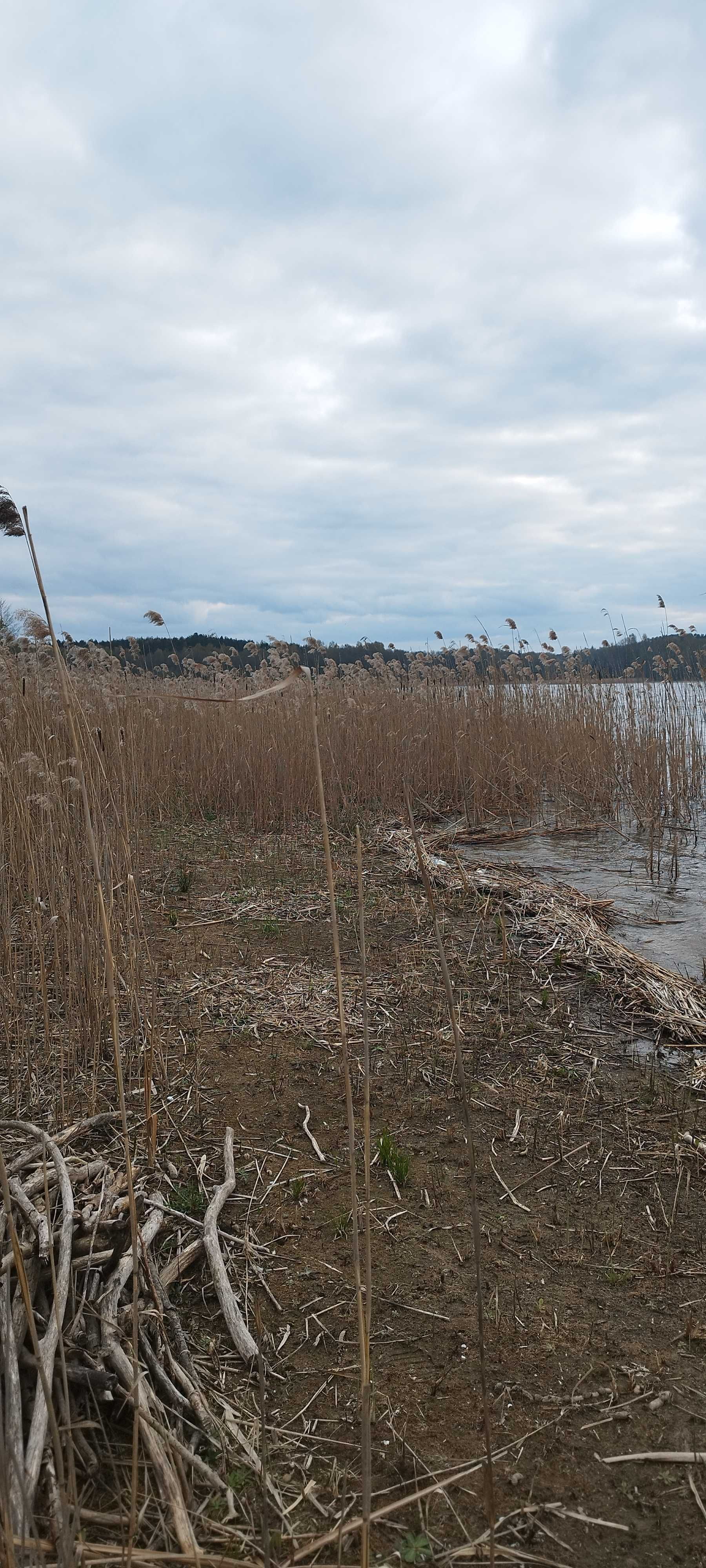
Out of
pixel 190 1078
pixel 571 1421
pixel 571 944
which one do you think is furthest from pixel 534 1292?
pixel 571 944

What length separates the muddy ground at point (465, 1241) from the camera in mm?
1337

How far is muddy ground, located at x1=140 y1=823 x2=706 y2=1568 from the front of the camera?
4.39ft

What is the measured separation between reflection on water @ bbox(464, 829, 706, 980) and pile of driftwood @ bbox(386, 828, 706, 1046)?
0.13 meters

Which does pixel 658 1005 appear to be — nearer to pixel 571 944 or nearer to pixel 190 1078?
pixel 571 944

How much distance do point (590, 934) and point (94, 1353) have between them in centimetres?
282

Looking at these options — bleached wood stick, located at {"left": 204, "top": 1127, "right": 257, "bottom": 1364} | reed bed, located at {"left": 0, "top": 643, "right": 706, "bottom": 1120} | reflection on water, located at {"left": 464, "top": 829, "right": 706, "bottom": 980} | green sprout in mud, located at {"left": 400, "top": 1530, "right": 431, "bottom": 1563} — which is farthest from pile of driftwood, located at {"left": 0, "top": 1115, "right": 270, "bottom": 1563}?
reflection on water, located at {"left": 464, "top": 829, "right": 706, "bottom": 980}

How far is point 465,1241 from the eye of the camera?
196cm

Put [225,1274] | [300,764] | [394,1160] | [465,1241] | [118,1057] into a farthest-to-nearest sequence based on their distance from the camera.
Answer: [300,764] → [394,1160] → [465,1241] → [225,1274] → [118,1057]

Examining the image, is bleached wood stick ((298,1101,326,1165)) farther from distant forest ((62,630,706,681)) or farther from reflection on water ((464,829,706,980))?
distant forest ((62,630,706,681))

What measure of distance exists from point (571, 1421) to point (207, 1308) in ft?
2.37

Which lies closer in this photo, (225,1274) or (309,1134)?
(225,1274)

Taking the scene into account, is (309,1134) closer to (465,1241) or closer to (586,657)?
(465,1241)

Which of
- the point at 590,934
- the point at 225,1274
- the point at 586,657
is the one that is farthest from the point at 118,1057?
the point at 586,657

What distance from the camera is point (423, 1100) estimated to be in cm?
258
